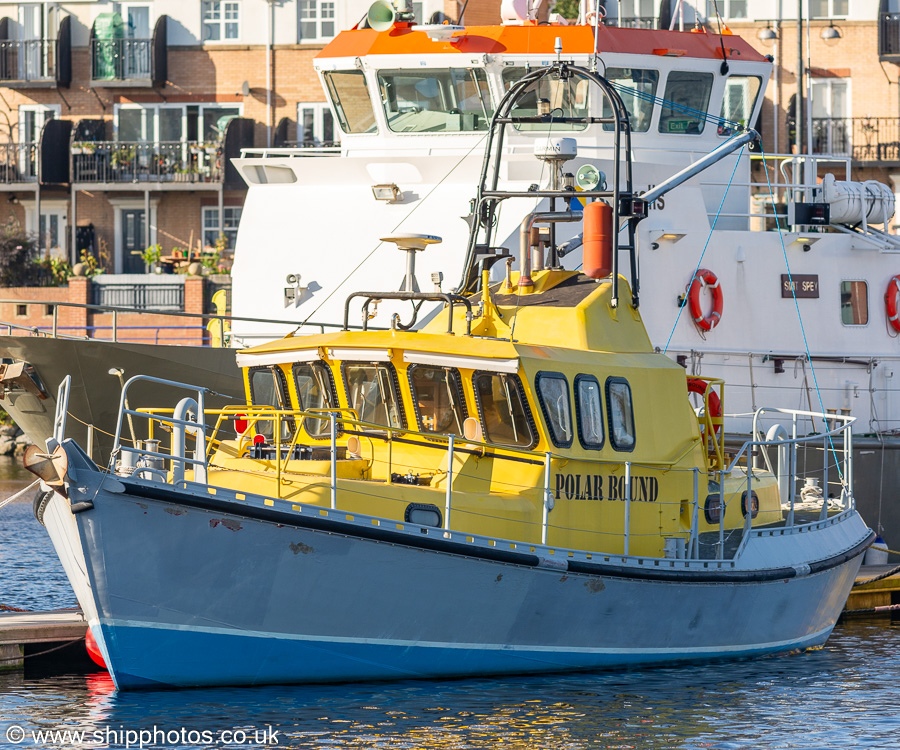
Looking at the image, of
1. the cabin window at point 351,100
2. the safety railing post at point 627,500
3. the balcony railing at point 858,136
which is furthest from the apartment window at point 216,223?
the safety railing post at point 627,500

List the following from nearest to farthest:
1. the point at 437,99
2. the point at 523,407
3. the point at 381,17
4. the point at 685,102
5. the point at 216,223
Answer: the point at 523,407 < the point at 437,99 < the point at 381,17 < the point at 685,102 < the point at 216,223

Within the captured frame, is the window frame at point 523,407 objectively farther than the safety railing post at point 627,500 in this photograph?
No

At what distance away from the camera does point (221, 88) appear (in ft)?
135

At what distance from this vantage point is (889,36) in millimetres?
39969

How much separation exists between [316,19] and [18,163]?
9.34 m

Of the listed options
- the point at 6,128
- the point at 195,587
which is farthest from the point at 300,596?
the point at 6,128

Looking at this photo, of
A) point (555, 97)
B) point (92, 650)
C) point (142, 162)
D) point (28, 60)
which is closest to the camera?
point (92, 650)

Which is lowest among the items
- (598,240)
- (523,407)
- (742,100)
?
(523,407)

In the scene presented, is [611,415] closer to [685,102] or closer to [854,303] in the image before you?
[854,303]

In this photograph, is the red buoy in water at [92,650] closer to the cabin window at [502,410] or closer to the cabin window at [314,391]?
the cabin window at [314,391]

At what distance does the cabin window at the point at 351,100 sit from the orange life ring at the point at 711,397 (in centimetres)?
831

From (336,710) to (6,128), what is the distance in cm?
3541

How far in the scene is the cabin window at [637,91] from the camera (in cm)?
2005

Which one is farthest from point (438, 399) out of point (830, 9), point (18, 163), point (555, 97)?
point (18, 163)
